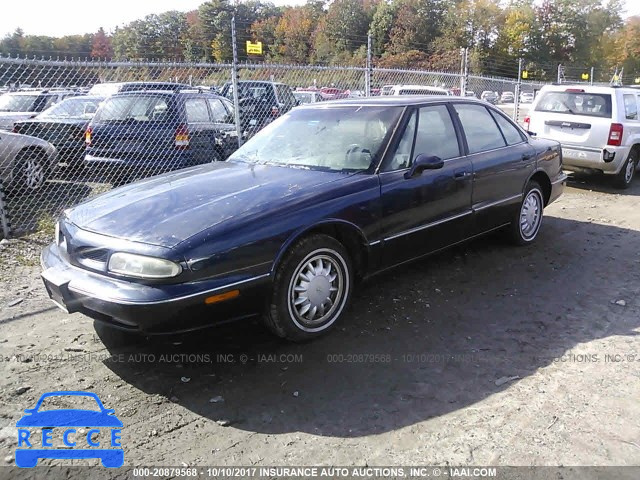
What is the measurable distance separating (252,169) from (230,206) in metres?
0.88

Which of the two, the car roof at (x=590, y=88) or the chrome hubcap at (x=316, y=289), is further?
the car roof at (x=590, y=88)

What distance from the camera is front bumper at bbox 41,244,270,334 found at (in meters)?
2.79

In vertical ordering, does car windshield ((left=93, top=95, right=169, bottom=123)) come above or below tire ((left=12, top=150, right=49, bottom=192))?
above

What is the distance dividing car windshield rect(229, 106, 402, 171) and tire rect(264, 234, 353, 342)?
0.77 metres

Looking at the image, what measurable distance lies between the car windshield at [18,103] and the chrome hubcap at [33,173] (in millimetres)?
5258

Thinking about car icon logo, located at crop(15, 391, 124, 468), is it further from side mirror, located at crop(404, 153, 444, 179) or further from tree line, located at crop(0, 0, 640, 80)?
tree line, located at crop(0, 0, 640, 80)

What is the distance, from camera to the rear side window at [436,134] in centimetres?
426

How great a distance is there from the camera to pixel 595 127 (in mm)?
8414

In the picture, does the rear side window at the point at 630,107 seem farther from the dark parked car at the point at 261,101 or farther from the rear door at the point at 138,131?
the rear door at the point at 138,131

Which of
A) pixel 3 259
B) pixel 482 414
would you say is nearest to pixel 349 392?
pixel 482 414

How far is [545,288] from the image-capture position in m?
4.45

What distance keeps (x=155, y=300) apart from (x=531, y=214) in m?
4.32

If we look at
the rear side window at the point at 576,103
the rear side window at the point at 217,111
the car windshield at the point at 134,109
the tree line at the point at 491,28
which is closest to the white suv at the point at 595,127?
the rear side window at the point at 576,103

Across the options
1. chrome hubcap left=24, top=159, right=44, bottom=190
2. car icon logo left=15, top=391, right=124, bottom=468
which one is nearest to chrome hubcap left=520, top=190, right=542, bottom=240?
car icon logo left=15, top=391, right=124, bottom=468
